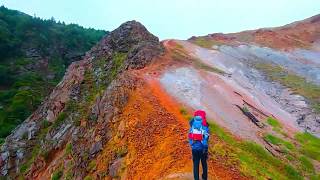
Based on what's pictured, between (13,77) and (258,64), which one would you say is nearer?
(258,64)

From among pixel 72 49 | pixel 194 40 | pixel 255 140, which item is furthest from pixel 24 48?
pixel 255 140

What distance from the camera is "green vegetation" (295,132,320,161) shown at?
71.7 feet

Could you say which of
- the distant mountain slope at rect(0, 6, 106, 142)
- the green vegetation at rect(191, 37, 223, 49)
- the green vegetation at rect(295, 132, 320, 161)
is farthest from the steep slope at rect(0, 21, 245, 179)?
the distant mountain slope at rect(0, 6, 106, 142)

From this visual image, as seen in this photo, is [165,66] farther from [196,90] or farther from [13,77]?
[13,77]

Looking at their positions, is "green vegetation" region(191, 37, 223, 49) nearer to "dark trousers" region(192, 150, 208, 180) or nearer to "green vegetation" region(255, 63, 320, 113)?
"green vegetation" region(255, 63, 320, 113)

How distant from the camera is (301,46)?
151ft

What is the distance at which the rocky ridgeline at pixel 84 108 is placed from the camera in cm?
2288

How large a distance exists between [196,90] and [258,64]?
15788 millimetres

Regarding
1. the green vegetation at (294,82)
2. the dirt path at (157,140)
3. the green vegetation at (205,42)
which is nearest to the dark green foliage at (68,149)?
the dirt path at (157,140)

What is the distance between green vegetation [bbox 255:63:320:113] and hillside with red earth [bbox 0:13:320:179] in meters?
0.08

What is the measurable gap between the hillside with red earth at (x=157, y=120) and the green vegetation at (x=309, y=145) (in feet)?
0.21

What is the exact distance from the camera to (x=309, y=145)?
23016 mm

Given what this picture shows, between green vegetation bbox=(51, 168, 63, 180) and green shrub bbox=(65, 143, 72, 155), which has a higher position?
green shrub bbox=(65, 143, 72, 155)

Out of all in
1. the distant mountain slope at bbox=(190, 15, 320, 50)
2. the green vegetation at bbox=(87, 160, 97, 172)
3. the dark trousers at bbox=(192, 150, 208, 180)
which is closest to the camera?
the dark trousers at bbox=(192, 150, 208, 180)
